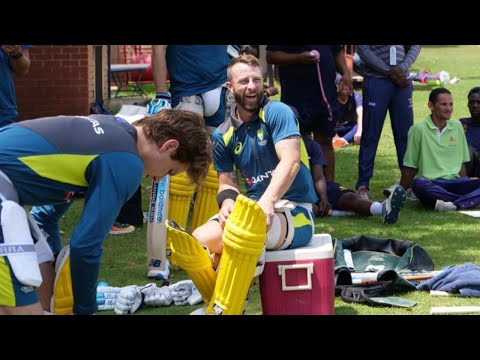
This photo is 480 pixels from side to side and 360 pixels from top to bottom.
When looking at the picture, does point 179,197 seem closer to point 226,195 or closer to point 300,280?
point 226,195

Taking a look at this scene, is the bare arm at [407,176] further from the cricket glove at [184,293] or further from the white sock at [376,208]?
the cricket glove at [184,293]

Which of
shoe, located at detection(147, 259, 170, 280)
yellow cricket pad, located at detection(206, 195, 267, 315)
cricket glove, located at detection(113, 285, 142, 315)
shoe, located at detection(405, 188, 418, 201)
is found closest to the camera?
yellow cricket pad, located at detection(206, 195, 267, 315)

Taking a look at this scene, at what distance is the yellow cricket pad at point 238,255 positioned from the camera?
485 cm

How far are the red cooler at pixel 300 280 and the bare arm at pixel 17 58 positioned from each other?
9.77 ft

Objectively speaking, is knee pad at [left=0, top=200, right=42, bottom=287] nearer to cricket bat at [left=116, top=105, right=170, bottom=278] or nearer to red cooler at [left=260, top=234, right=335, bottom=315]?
red cooler at [left=260, top=234, right=335, bottom=315]

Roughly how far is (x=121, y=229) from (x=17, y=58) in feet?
5.14

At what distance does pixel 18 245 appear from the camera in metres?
4.14

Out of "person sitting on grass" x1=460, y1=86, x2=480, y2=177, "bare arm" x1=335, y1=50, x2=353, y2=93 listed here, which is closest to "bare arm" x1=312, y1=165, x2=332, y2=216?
"bare arm" x1=335, y1=50, x2=353, y2=93

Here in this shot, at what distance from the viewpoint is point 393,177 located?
1037cm

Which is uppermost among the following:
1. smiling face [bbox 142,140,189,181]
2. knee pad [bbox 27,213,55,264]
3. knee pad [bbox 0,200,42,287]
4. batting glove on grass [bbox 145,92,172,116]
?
smiling face [bbox 142,140,189,181]

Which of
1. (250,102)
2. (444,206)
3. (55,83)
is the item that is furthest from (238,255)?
(55,83)

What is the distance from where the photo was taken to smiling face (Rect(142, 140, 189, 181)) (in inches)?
174
